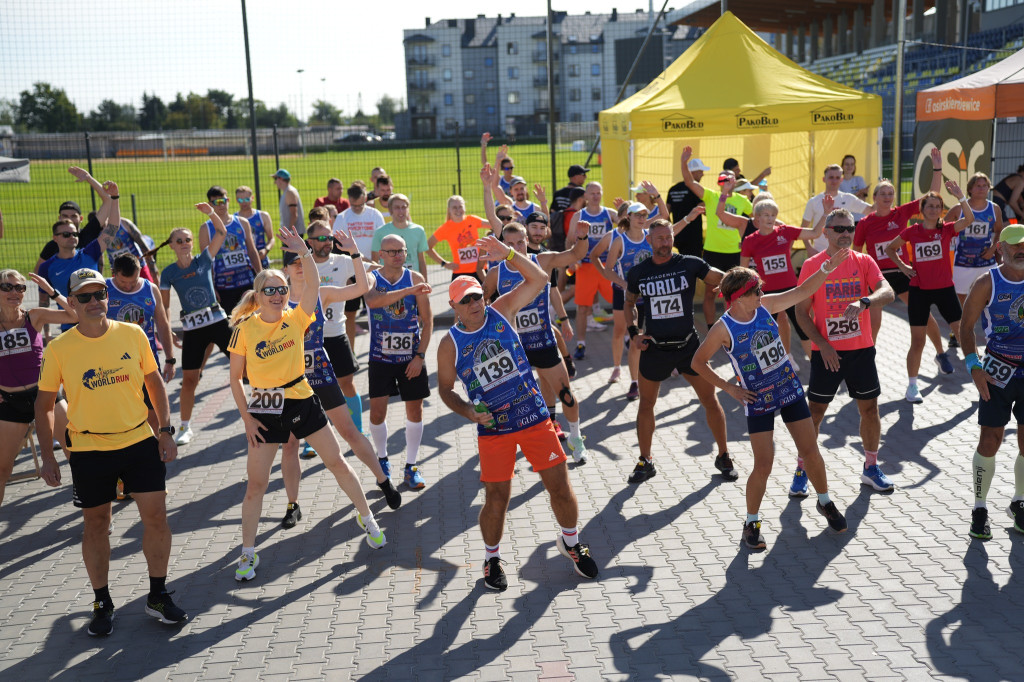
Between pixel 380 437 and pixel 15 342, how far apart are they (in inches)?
110

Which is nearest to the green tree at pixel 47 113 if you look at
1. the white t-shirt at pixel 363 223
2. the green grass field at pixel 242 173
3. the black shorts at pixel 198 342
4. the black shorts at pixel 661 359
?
the green grass field at pixel 242 173

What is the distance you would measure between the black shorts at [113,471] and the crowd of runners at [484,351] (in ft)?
0.04

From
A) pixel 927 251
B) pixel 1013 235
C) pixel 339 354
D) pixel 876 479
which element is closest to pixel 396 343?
pixel 339 354

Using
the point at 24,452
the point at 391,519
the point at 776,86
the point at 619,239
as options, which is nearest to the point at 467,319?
the point at 391,519

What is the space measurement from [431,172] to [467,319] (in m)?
14.9

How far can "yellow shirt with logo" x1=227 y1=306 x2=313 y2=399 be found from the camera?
570cm

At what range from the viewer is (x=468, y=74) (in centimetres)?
2936

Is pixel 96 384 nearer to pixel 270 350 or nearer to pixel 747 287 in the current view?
pixel 270 350

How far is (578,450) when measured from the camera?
25.8 ft

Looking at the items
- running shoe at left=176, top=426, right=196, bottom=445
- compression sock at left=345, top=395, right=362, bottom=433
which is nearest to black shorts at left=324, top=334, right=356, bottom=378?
compression sock at left=345, top=395, right=362, bottom=433

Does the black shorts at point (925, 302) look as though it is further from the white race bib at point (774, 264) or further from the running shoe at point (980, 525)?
the running shoe at point (980, 525)

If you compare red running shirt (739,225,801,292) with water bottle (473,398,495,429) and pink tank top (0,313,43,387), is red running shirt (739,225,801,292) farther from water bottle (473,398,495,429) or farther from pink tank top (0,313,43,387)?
pink tank top (0,313,43,387)

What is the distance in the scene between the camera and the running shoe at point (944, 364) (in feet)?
32.1

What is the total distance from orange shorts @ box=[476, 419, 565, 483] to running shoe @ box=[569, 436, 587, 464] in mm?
2312
